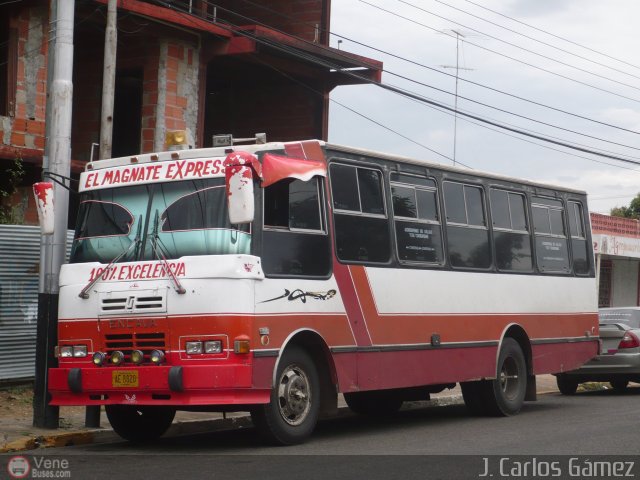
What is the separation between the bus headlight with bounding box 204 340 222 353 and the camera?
10.6 meters

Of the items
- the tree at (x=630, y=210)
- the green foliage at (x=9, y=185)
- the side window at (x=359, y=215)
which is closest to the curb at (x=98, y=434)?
the side window at (x=359, y=215)

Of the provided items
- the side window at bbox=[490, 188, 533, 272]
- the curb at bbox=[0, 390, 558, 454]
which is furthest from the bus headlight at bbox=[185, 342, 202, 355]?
the side window at bbox=[490, 188, 533, 272]

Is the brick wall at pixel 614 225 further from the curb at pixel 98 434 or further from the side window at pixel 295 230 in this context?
the side window at pixel 295 230

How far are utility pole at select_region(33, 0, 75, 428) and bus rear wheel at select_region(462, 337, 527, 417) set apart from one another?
5.51 meters

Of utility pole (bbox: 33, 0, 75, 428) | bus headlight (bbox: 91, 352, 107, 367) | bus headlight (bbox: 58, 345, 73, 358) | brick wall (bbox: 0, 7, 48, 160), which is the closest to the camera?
bus headlight (bbox: 91, 352, 107, 367)

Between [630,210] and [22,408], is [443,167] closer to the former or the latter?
[22,408]

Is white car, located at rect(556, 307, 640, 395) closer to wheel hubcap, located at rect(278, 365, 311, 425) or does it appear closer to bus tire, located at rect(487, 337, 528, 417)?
bus tire, located at rect(487, 337, 528, 417)

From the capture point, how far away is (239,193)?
402 inches

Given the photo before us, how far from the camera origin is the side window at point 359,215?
1211 cm

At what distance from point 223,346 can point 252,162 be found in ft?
5.75

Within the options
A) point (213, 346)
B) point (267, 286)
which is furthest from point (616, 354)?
point (213, 346)

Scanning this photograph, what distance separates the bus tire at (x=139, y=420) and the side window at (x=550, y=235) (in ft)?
20.0

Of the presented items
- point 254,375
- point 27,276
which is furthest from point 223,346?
point 27,276

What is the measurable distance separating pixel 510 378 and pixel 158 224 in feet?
19.8
